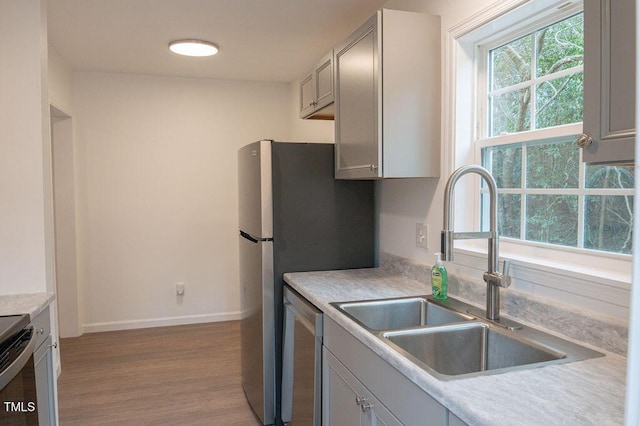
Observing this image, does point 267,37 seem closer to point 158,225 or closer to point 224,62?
point 224,62

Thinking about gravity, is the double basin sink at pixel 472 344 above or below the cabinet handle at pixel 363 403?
above

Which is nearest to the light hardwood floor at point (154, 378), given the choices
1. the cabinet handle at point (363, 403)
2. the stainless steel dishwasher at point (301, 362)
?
the stainless steel dishwasher at point (301, 362)

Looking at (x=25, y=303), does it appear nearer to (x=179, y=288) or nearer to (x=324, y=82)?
(x=324, y=82)

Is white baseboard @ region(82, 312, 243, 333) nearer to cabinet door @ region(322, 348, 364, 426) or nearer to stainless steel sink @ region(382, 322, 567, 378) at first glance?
cabinet door @ region(322, 348, 364, 426)

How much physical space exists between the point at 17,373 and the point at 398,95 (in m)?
1.78

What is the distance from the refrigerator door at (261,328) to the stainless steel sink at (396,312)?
0.68 m

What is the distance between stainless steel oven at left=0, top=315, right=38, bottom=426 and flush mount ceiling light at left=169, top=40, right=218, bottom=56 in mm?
2234

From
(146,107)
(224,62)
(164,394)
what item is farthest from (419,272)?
(146,107)

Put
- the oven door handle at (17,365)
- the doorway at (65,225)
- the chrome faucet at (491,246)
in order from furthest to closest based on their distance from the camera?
the doorway at (65,225), the chrome faucet at (491,246), the oven door handle at (17,365)

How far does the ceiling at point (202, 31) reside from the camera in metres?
2.65

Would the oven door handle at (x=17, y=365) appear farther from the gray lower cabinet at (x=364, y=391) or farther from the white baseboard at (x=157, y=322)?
the white baseboard at (x=157, y=322)

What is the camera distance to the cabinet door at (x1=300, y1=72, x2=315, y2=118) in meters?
2.89

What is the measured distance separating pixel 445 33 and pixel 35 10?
1870mm

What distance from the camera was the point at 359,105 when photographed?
7.15 ft
